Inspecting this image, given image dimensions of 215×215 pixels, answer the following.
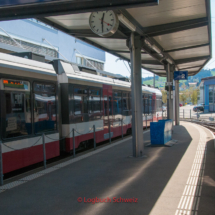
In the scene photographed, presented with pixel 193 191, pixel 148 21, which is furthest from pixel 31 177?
pixel 148 21

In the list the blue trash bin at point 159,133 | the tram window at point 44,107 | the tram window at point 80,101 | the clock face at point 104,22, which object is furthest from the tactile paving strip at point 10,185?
the blue trash bin at point 159,133

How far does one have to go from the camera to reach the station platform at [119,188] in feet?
15.3

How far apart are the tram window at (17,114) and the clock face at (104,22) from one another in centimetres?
271

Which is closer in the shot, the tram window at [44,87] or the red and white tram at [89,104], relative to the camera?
the tram window at [44,87]

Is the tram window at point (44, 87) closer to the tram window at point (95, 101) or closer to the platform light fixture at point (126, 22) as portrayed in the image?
the tram window at point (95, 101)

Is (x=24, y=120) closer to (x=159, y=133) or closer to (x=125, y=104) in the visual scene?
(x=159, y=133)

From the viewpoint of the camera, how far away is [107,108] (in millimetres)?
12719

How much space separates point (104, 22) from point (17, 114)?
3.46m

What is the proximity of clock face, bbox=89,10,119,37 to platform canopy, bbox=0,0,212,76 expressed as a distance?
0.80 feet

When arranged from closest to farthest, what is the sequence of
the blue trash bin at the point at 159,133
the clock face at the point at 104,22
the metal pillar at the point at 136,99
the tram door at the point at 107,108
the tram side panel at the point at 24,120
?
the tram side panel at the point at 24,120 < the clock face at the point at 104,22 < the metal pillar at the point at 136,99 < the blue trash bin at the point at 159,133 < the tram door at the point at 107,108

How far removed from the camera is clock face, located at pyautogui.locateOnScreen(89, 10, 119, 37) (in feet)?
24.1

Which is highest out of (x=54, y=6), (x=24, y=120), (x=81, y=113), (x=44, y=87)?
(x=54, y=6)

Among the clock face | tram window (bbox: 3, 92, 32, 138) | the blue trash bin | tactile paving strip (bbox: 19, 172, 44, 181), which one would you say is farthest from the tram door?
tactile paving strip (bbox: 19, 172, 44, 181)

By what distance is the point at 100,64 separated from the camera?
3478 centimetres
